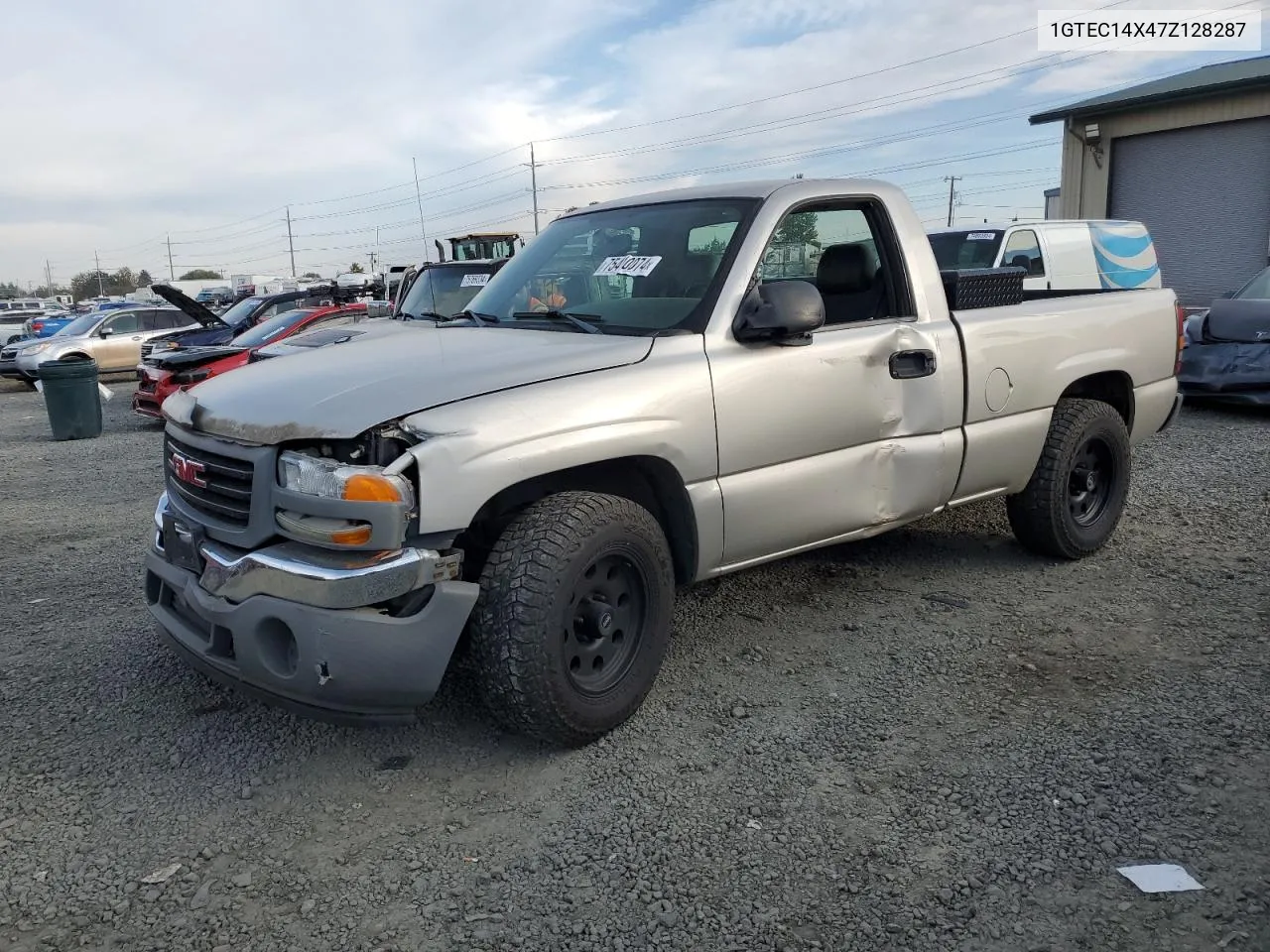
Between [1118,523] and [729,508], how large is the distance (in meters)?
3.30

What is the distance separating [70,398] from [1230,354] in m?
12.6

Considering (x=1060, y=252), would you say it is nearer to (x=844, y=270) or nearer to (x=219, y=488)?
(x=844, y=270)

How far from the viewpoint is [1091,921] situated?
248cm

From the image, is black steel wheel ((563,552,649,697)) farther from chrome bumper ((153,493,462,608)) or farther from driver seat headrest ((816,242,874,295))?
driver seat headrest ((816,242,874,295))

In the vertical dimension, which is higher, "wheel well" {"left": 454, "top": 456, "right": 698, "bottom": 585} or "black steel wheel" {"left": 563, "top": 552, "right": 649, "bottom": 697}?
"wheel well" {"left": 454, "top": 456, "right": 698, "bottom": 585}

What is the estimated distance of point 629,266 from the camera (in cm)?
411

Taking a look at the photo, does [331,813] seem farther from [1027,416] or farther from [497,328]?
[1027,416]

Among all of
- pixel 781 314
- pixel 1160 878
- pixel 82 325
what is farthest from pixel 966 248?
pixel 82 325

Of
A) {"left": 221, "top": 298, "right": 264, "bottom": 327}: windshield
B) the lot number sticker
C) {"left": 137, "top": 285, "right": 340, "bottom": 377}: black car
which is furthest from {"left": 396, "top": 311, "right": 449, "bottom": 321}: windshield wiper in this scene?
{"left": 221, "top": 298, "right": 264, "bottom": 327}: windshield

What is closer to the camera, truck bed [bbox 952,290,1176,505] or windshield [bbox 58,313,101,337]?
truck bed [bbox 952,290,1176,505]

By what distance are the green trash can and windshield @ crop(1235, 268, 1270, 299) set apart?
1275 cm

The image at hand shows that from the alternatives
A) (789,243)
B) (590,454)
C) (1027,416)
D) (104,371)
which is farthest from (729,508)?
(104,371)

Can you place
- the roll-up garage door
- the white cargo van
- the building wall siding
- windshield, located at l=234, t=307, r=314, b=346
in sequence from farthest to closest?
the building wall siding, the roll-up garage door, windshield, located at l=234, t=307, r=314, b=346, the white cargo van

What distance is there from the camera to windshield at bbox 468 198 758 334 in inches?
153
